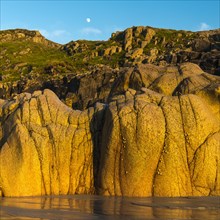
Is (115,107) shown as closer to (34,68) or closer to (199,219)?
(199,219)

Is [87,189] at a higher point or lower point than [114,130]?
Result: lower

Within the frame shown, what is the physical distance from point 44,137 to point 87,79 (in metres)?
44.3

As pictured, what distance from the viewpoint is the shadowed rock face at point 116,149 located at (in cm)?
1911

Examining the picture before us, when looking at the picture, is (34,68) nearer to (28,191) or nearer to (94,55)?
(94,55)

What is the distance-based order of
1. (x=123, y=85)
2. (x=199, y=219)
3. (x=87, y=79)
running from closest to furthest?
1. (x=199, y=219)
2. (x=123, y=85)
3. (x=87, y=79)

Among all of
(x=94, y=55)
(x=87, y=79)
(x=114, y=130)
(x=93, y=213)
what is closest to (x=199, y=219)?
(x=93, y=213)

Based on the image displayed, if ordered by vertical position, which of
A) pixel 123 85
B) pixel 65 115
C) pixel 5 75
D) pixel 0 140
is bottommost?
pixel 0 140

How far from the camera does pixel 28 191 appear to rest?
19094 mm

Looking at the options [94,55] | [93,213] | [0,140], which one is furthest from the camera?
[94,55]

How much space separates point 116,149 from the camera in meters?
19.4

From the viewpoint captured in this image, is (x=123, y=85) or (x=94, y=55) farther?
(x=94, y=55)

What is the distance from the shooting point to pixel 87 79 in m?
64.0

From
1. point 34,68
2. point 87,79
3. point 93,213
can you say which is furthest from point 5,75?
point 93,213

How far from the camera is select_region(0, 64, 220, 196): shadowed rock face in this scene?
62.7 feet
